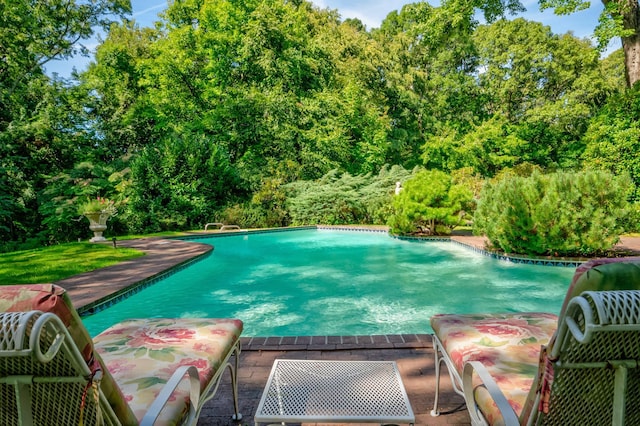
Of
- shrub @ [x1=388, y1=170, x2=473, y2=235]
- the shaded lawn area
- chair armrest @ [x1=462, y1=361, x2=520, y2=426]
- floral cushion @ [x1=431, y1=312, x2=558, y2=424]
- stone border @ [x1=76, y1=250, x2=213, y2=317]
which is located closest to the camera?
chair armrest @ [x1=462, y1=361, x2=520, y2=426]

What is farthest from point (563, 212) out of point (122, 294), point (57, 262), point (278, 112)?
point (278, 112)

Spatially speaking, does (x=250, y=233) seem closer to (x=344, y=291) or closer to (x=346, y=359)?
(x=344, y=291)

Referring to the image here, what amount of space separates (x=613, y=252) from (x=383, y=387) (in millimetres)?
8108

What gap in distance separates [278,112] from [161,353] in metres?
19.2

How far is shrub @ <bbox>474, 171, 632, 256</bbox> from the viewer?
7109mm

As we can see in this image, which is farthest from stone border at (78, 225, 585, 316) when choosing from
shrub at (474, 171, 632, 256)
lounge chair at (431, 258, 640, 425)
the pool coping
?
lounge chair at (431, 258, 640, 425)

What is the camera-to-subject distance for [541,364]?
113 cm

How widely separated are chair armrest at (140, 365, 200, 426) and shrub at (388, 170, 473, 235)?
412 inches

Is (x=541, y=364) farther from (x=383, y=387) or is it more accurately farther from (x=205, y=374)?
(x=205, y=374)

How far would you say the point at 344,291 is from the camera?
646 cm

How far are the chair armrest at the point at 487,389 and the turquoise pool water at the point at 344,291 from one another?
10.00 ft

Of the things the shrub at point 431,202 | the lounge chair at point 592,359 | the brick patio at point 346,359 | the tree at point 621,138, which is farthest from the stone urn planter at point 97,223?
the tree at point 621,138

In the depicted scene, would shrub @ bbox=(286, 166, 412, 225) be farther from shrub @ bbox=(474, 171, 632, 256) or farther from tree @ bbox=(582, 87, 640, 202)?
shrub @ bbox=(474, 171, 632, 256)

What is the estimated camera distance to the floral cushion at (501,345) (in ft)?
5.02
